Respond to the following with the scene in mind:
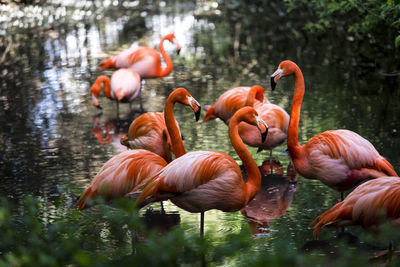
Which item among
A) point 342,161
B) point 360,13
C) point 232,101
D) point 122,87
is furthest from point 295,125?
point 360,13

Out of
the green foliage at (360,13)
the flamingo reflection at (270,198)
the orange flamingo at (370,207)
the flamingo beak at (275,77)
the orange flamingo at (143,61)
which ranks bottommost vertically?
the flamingo reflection at (270,198)

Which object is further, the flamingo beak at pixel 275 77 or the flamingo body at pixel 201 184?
the flamingo beak at pixel 275 77

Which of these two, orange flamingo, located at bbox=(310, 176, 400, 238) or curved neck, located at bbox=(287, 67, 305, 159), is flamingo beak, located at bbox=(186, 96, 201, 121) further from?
orange flamingo, located at bbox=(310, 176, 400, 238)

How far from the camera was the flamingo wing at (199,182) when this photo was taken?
11.6ft

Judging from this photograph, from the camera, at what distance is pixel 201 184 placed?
3596mm

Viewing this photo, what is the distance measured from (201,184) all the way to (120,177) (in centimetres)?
54

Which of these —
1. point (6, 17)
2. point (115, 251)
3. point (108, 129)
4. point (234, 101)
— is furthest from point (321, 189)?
point (6, 17)

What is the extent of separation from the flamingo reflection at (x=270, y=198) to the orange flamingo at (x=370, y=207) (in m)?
0.64

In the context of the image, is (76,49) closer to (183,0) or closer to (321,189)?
(183,0)

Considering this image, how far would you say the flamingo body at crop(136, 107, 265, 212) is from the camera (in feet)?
11.6

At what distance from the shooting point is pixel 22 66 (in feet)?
30.5

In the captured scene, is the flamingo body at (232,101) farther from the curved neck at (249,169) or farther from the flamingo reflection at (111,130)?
the curved neck at (249,169)

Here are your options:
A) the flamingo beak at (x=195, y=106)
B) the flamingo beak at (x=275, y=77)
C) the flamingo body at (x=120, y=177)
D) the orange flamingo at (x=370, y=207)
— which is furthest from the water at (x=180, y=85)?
the flamingo beak at (x=275, y=77)

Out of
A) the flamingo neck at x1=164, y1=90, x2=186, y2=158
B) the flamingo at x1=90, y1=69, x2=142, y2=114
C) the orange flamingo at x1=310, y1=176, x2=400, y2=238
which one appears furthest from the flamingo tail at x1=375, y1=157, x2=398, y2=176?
the flamingo at x1=90, y1=69, x2=142, y2=114
